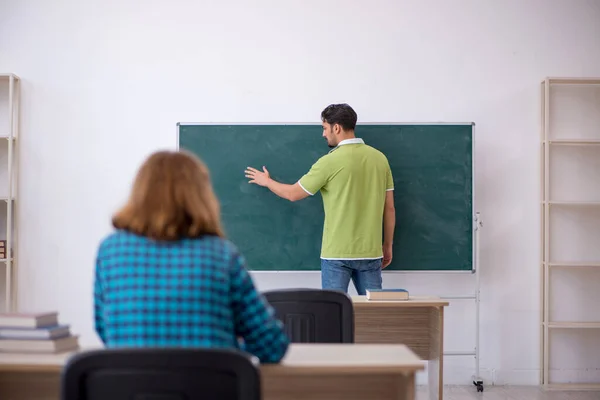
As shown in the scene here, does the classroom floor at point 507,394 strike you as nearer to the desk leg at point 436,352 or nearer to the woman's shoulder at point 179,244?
the desk leg at point 436,352

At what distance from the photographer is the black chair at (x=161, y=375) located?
5.05 feet

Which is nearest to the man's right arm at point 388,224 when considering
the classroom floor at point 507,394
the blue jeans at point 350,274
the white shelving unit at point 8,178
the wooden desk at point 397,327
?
the blue jeans at point 350,274

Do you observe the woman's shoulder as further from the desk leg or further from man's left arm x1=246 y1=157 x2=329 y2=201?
man's left arm x1=246 y1=157 x2=329 y2=201

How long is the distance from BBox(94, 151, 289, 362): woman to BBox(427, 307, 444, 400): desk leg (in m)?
1.97

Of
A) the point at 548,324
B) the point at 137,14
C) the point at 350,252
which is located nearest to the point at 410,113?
the point at 350,252

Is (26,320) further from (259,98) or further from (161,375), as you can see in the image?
(259,98)

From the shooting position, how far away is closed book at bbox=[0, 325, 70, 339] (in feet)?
7.20

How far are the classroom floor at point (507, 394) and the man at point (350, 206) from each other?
103 centimetres

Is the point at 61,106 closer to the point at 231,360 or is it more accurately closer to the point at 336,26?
the point at 336,26

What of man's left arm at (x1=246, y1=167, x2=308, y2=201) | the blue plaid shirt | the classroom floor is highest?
man's left arm at (x1=246, y1=167, x2=308, y2=201)

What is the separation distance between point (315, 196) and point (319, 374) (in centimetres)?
285

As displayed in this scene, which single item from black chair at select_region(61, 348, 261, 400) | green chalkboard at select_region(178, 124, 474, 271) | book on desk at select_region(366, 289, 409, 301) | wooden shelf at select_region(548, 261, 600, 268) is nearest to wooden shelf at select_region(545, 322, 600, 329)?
wooden shelf at select_region(548, 261, 600, 268)

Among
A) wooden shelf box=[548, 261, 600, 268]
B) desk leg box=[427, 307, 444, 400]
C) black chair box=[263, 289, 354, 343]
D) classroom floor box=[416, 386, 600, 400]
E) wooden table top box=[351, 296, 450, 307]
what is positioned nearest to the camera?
black chair box=[263, 289, 354, 343]

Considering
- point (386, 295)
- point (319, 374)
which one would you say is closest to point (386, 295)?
point (386, 295)
